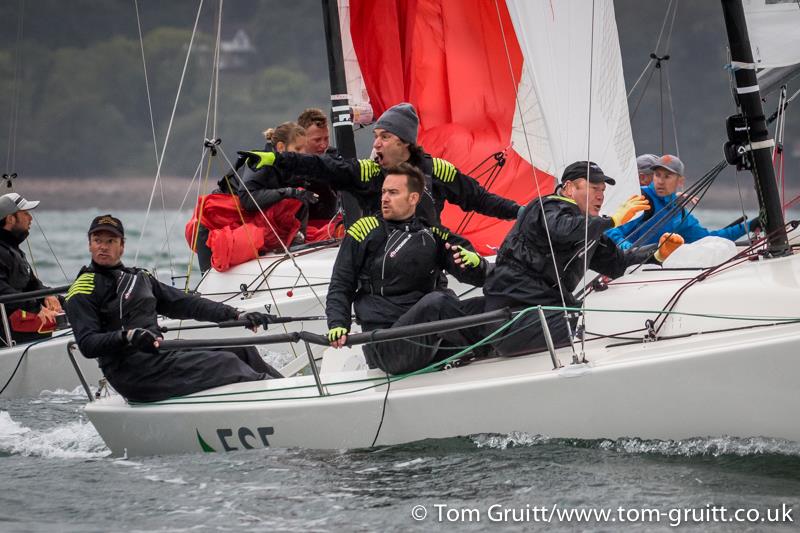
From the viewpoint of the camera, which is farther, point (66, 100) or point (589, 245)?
point (66, 100)

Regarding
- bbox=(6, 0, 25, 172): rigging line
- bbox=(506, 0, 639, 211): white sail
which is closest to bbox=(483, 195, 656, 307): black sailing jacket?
bbox=(506, 0, 639, 211): white sail

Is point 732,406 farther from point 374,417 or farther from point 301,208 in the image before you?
point 301,208

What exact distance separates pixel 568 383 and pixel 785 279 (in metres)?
0.86

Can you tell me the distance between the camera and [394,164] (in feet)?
13.6

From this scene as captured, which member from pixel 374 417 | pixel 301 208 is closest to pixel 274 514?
pixel 374 417

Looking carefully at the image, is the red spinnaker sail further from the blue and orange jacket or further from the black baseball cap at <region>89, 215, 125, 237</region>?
the black baseball cap at <region>89, 215, 125, 237</region>

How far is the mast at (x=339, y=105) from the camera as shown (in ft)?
18.7

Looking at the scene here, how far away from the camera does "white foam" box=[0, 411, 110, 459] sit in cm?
430

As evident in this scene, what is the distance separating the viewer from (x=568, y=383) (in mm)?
3389

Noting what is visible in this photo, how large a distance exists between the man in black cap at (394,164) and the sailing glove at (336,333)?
2.54 ft

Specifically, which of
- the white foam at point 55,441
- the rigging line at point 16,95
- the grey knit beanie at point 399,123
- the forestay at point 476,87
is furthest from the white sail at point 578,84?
the rigging line at point 16,95

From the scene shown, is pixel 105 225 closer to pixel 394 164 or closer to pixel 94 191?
pixel 394 164

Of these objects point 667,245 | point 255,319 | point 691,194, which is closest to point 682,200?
point 691,194

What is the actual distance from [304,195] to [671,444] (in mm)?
4009
